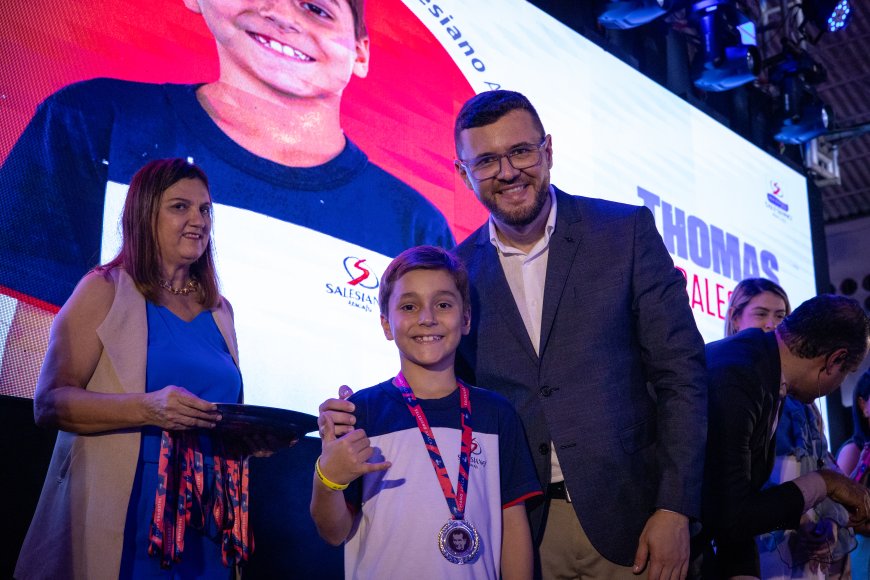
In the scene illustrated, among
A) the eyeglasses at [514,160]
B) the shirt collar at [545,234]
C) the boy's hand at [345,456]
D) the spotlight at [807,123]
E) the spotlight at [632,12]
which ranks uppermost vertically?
the spotlight at [807,123]

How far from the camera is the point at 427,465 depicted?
1.89 m

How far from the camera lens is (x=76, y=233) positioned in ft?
8.71

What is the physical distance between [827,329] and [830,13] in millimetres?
4210

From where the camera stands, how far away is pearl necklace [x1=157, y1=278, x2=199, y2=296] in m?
Answer: 2.25

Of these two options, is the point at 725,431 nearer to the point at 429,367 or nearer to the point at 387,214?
the point at 429,367

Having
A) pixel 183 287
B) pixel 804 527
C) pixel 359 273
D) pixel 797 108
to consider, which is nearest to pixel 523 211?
pixel 183 287

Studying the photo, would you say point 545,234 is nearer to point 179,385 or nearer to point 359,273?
point 179,385

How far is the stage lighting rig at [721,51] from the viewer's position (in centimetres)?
580

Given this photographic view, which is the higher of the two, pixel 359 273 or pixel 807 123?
pixel 807 123

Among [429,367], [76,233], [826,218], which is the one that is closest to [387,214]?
[76,233]

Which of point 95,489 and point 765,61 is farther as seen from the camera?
point 765,61

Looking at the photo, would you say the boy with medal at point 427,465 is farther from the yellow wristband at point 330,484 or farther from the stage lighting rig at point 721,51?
the stage lighting rig at point 721,51

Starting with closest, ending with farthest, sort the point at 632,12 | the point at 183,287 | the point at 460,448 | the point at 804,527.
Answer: the point at 460,448 → the point at 183,287 → the point at 804,527 → the point at 632,12

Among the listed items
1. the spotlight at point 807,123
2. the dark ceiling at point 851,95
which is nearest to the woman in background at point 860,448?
the spotlight at point 807,123
